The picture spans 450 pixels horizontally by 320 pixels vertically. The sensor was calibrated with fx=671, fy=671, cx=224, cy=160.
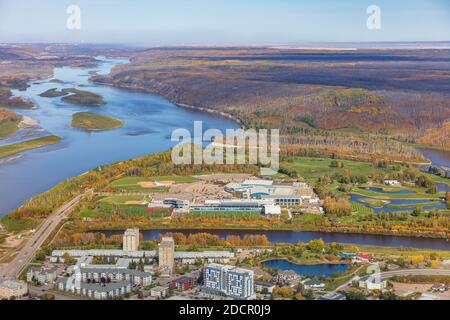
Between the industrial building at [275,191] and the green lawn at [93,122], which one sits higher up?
the green lawn at [93,122]

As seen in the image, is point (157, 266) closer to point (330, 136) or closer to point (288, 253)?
point (288, 253)

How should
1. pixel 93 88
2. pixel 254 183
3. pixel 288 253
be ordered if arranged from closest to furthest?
pixel 288 253 < pixel 254 183 < pixel 93 88

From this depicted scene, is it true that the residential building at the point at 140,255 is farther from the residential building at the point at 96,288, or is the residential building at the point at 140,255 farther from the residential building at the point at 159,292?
the residential building at the point at 159,292

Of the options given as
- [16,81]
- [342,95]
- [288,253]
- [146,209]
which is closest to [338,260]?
[288,253]

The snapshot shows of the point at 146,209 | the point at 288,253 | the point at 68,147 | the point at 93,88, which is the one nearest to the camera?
the point at 288,253

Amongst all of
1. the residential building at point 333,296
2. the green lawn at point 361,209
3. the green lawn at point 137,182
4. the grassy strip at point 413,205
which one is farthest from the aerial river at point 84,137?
the grassy strip at point 413,205

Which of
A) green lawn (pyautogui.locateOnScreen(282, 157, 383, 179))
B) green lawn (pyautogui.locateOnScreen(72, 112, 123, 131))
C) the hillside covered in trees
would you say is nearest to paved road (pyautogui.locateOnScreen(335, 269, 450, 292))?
green lawn (pyautogui.locateOnScreen(282, 157, 383, 179))
